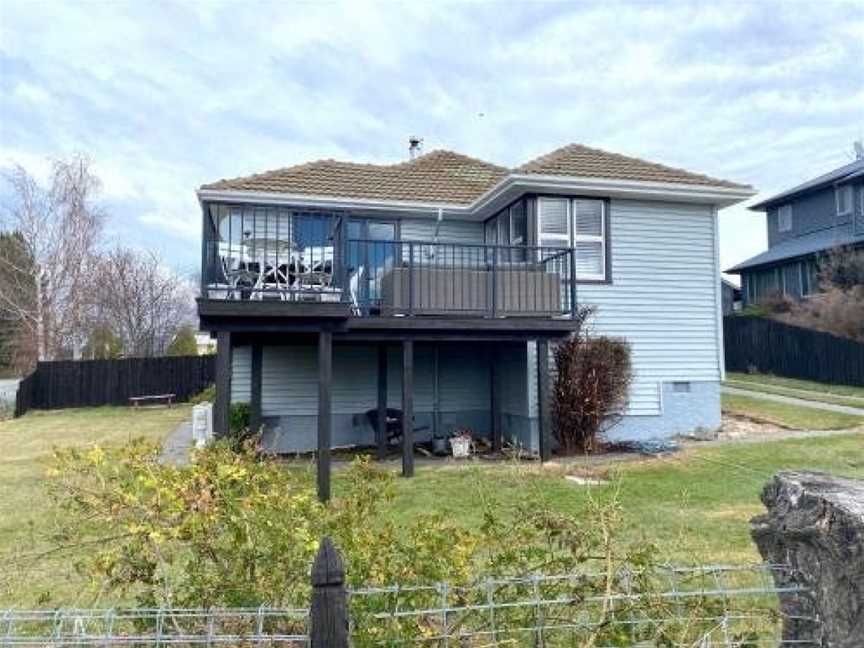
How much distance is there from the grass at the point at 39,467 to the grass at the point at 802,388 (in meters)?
15.3

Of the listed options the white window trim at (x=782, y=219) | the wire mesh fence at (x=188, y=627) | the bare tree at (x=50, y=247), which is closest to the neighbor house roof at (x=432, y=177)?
the wire mesh fence at (x=188, y=627)

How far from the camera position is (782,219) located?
3116cm

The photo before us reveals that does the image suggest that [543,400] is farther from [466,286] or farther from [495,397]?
[495,397]

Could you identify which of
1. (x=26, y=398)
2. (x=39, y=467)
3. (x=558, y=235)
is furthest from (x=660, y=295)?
(x=26, y=398)

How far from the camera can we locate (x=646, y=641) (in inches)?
102

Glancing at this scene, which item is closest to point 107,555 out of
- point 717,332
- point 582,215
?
point 582,215

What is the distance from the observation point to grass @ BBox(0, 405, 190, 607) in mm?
4988

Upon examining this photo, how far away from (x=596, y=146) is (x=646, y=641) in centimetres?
1237

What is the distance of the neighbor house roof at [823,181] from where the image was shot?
88.4 ft

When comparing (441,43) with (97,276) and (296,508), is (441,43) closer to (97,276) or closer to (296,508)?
(296,508)

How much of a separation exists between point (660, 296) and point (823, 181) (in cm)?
2054

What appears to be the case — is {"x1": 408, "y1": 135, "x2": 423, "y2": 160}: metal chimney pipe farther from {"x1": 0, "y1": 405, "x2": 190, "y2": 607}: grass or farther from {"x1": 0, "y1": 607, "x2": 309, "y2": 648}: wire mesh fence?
{"x1": 0, "y1": 607, "x2": 309, "y2": 648}: wire mesh fence

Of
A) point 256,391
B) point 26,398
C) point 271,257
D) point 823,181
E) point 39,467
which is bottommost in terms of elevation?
point 39,467

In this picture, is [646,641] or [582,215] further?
[582,215]
